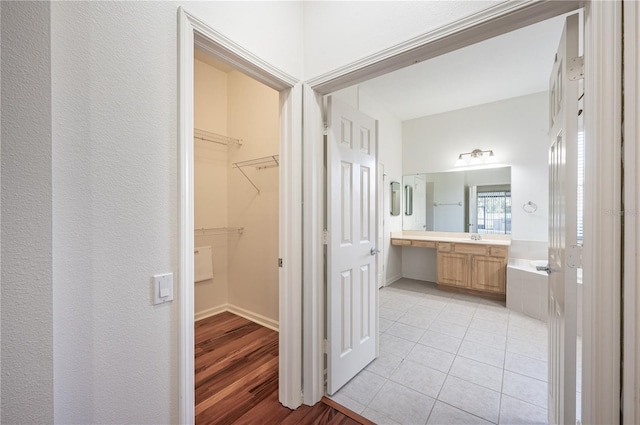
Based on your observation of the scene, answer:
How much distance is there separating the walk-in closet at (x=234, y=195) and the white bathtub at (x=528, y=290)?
3025mm

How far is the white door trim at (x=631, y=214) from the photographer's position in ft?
2.75

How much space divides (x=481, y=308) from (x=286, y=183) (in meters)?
3.29

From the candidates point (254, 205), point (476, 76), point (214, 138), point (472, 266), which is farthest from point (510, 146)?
point (214, 138)

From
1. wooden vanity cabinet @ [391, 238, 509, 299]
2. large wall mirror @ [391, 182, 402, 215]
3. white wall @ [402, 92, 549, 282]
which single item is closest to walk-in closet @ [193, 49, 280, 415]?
large wall mirror @ [391, 182, 402, 215]

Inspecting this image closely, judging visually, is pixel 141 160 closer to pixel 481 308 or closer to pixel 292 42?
pixel 292 42

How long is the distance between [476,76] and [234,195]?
336 cm

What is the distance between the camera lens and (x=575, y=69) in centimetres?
109

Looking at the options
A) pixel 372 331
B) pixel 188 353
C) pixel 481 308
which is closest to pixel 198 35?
pixel 188 353

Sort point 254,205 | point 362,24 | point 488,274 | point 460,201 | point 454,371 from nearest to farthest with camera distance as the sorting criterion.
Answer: point 362,24, point 454,371, point 254,205, point 488,274, point 460,201

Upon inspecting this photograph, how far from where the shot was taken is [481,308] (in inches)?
137

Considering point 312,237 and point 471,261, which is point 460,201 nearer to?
point 471,261

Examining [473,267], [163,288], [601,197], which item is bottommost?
[473,267]

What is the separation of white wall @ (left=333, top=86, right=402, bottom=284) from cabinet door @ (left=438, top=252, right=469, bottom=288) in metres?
0.80

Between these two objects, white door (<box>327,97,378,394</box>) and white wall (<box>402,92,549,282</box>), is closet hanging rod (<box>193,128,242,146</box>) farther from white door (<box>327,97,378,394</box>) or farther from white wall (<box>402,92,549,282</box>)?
white wall (<box>402,92,549,282</box>)
